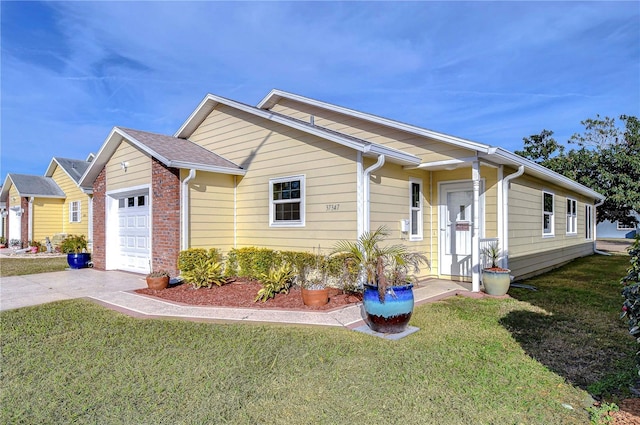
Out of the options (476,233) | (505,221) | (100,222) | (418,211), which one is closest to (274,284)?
(418,211)

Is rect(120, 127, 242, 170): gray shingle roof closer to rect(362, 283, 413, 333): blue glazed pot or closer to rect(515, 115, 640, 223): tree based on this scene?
rect(362, 283, 413, 333): blue glazed pot

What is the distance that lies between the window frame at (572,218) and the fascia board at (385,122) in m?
9.17

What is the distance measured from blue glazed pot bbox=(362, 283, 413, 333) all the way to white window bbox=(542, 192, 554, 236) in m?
8.83

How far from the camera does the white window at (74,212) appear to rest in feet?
63.1

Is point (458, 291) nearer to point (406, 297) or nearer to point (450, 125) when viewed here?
point (406, 297)

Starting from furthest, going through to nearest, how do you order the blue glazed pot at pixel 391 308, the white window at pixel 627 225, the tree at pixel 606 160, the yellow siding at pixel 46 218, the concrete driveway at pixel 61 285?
1. the white window at pixel 627 225
2. the yellow siding at pixel 46 218
3. the tree at pixel 606 160
4. the concrete driveway at pixel 61 285
5. the blue glazed pot at pixel 391 308

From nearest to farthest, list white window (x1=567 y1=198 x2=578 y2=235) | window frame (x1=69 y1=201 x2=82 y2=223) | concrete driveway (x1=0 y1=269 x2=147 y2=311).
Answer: concrete driveway (x1=0 y1=269 x2=147 y2=311) < white window (x1=567 y1=198 x2=578 y2=235) < window frame (x1=69 y1=201 x2=82 y2=223)

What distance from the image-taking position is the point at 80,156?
22922mm

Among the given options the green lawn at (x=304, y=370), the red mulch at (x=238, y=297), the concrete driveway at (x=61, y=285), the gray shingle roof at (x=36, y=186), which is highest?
the gray shingle roof at (x=36, y=186)

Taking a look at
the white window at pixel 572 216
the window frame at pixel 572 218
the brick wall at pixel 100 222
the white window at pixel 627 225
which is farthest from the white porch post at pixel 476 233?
the white window at pixel 627 225

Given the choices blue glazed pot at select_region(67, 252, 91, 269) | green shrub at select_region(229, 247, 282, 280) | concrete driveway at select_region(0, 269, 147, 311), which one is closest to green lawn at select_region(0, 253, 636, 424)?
concrete driveway at select_region(0, 269, 147, 311)

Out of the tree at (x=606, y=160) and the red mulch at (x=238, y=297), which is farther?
the tree at (x=606, y=160)

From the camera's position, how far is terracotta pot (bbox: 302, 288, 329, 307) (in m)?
6.71

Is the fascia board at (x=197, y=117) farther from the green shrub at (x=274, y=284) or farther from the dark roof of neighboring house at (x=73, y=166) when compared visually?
the dark roof of neighboring house at (x=73, y=166)
